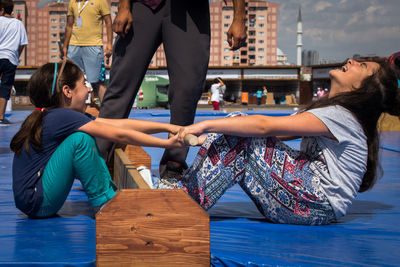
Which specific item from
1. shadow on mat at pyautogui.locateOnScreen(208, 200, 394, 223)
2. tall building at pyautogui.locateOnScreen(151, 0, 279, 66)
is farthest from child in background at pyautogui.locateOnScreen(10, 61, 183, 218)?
tall building at pyautogui.locateOnScreen(151, 0, 279, 66)

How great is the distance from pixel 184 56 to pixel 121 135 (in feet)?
2.66

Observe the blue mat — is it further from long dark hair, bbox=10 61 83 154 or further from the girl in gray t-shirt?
long dark hair, bbox=10 61 83 154

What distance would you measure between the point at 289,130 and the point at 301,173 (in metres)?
0.22

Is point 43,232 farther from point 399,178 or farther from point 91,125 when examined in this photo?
point 399,178

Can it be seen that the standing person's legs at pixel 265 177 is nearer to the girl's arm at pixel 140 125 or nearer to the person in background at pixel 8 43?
the girl's arm at pixel 140 125

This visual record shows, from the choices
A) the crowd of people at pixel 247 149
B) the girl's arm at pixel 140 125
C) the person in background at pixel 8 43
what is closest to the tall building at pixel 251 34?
the person in background at pixel 8 43

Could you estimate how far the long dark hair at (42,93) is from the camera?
1.97m

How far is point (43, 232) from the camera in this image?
1.76 m

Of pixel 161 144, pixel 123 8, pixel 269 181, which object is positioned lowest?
pixel 269 181

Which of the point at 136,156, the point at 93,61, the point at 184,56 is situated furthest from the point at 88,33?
the point at 184,56

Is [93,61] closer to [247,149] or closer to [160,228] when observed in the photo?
[247,149]

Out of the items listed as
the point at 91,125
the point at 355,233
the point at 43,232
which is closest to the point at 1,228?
the point at 43,232

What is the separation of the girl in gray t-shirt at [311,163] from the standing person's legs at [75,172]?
0.36m

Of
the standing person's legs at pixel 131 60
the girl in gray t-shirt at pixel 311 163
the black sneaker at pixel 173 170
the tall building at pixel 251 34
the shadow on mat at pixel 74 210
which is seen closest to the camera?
the girl in gray t-shirt at pixel 311 163
